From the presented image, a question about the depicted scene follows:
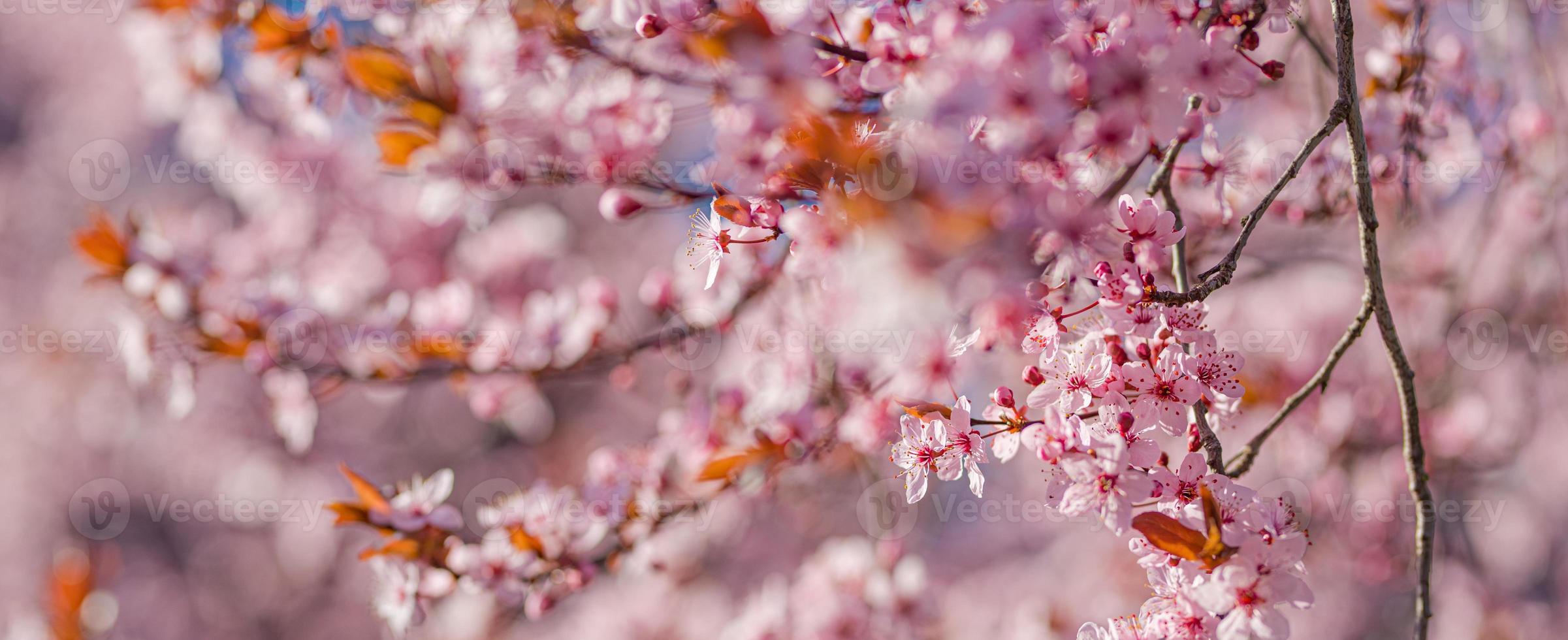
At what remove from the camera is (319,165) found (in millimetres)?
3582

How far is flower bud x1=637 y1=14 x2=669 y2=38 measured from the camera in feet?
3.35

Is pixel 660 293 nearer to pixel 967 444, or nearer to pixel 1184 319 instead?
pixel 967 444

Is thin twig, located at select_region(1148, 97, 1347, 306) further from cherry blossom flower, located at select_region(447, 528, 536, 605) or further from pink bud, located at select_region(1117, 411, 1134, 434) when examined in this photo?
cherry blossom flower, located at select_region(447, 528, 536, 605)

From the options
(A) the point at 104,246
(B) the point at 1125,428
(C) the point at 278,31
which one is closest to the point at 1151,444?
(B) the point at 1125,428

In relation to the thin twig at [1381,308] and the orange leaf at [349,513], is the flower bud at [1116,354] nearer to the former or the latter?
the thin twig at [1381,308]

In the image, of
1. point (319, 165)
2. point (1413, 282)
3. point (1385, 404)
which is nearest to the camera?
point (1413, 282)

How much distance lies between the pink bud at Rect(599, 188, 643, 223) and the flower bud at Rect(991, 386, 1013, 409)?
0.65 metres

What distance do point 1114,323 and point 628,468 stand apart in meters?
1.13

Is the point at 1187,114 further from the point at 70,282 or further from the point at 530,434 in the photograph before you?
the point at 70,282

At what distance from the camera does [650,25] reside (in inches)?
40.4

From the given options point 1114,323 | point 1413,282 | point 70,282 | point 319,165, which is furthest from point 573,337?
point 70,282

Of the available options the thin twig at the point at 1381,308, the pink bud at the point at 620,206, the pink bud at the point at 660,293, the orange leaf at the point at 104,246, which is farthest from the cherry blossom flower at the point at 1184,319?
Result: the orange leaf at the point at 104,246

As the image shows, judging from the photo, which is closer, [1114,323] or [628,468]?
[1114,323]

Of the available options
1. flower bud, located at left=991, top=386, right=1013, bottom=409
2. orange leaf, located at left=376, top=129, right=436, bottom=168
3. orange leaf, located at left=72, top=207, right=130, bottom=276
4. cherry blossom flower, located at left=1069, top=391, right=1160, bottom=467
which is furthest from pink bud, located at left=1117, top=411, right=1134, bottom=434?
orange leaf, located at left=72, top=207, right=130, bottom=276
